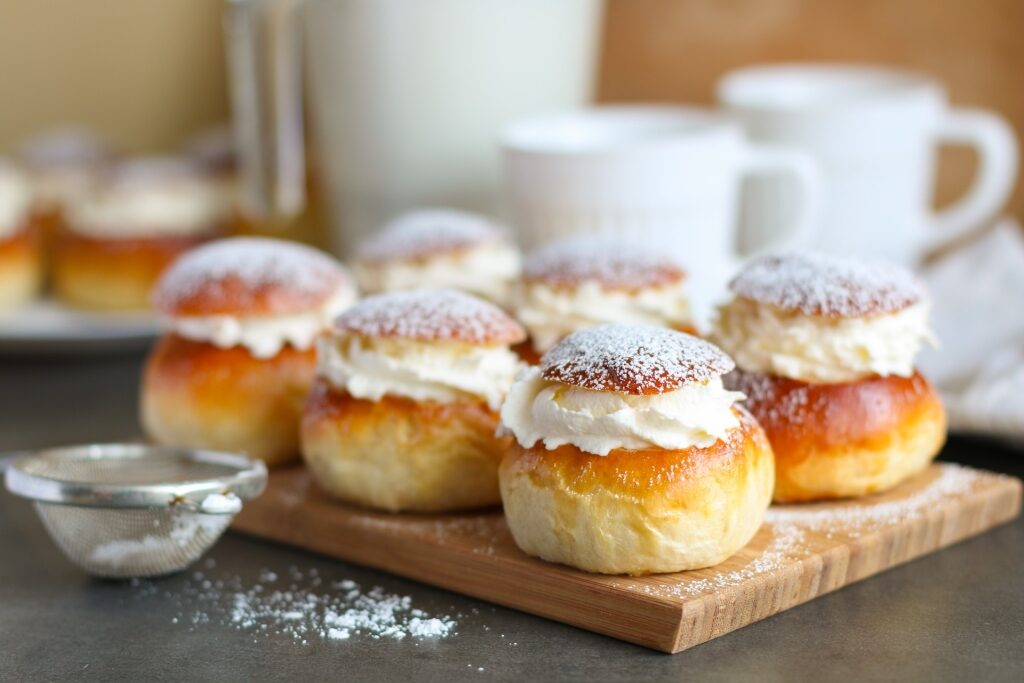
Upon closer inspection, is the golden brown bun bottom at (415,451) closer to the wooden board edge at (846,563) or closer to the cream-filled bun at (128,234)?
the wooden board edge at (846,563)

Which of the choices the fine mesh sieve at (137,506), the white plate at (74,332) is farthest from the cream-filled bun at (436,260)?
the white plate at (74,332)

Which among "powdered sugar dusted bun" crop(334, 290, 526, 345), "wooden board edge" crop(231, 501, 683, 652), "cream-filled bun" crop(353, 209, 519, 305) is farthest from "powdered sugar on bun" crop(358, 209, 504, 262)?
"wooden board edge" crop(231, 501, 683, 652)

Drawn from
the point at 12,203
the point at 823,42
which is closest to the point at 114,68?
the point at 12,203

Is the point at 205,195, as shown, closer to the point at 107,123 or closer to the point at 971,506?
the point at 107,123

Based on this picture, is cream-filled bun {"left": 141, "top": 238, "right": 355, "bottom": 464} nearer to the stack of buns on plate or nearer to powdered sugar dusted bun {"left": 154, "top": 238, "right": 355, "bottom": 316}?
powdered sugar dusted bun {"left": 154, "top": 238, "right": 355, "bottom": 316}

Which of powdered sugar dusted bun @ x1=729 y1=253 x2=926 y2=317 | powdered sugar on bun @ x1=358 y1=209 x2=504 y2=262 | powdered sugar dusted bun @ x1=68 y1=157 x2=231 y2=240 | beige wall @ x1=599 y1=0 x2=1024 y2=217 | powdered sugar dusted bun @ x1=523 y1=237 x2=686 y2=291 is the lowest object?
powdered sugar dusted bun @ x1=68 y1=157 x2=231 y2=240
